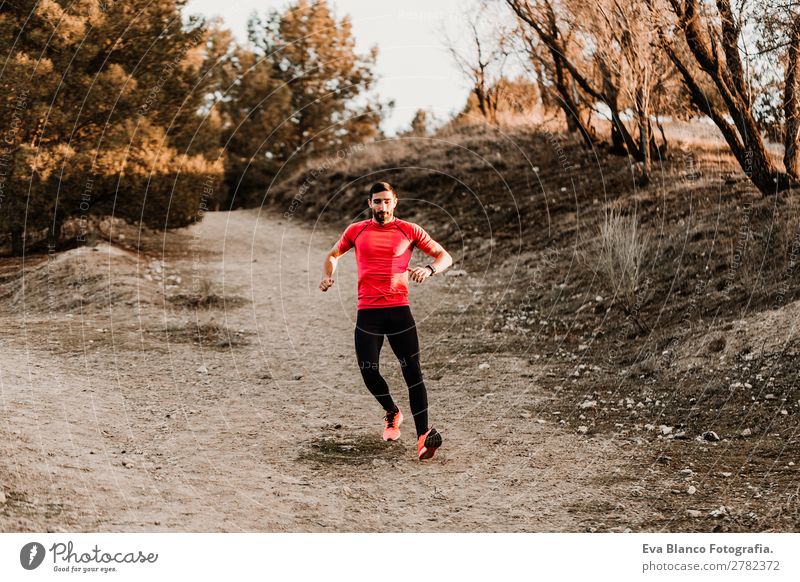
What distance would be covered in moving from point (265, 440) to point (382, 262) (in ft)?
6.48

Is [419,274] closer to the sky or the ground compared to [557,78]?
closer to the ground

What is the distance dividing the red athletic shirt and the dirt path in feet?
4.42

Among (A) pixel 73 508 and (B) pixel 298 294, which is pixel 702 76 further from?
(A) pixel 73 508

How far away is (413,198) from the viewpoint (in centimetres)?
1938

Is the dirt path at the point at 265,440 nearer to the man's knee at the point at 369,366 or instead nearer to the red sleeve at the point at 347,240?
the man's knee at the point at 369,366

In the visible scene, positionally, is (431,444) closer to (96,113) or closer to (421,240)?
(421,240)

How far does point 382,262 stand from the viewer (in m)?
6.10

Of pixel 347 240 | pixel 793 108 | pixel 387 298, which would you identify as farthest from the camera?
pixel 793 108

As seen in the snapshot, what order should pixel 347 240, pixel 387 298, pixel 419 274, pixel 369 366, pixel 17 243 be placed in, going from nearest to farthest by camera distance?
pixel 419 274
pixel 387 298
pixel 369 366
pixel 347 240
pixel 17 243

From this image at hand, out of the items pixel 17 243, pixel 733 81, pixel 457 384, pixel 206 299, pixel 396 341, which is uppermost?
pixel 733 81

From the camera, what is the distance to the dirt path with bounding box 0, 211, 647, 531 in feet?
17.6

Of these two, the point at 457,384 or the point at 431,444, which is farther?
the point at 457,384

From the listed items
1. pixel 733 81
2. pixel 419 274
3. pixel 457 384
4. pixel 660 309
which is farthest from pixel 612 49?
pixel 419 274

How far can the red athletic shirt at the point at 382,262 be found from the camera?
6.07 meters
